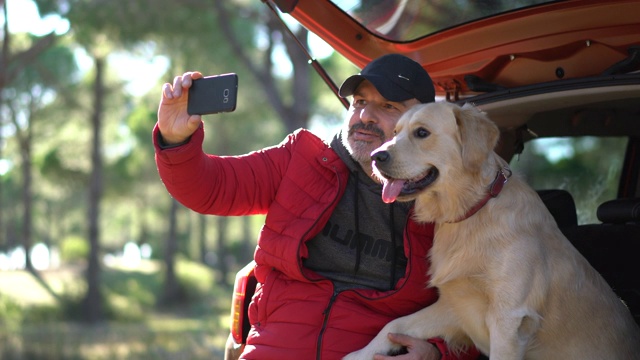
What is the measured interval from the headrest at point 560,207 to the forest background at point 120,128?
5883 mm

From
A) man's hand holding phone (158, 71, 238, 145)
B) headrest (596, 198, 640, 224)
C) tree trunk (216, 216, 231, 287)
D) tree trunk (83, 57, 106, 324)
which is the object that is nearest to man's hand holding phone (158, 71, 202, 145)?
man's hand holding phone (158, 71, 238, 145)

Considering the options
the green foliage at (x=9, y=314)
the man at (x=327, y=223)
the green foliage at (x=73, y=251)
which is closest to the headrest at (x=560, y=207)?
the man at (x=327, y=223)

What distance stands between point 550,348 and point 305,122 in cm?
788

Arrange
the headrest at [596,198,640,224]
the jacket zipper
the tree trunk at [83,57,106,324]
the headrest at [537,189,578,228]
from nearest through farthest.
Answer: the jacket zipper, the headrest at [596,198,640,224], the headrest at [537,189,578,228], the tree trunk at [83,57,106,324]

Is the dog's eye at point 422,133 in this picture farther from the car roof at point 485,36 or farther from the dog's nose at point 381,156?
the car roof at point 485,36

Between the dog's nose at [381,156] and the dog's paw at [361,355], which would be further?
the dog's paw at [361,355]

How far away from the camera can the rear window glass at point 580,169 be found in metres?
4.20

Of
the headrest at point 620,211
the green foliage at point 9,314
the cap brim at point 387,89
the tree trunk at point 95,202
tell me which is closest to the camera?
the cap brim at point 387,89

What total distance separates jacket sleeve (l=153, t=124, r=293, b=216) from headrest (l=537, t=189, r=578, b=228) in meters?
1.28

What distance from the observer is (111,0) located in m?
11.7

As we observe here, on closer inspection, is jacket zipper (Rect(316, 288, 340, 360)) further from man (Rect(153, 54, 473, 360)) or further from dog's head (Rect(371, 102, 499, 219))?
dog's head (Rect(371, 102, 499, 219))

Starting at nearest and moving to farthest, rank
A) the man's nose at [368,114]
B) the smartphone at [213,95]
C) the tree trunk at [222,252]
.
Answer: the smartphone at [213,95] < the man's nose at [368,114] < the tree trunk at [222,252]

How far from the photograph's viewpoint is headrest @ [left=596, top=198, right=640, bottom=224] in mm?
3471

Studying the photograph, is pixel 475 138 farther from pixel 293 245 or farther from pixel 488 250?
pixel 293 245
